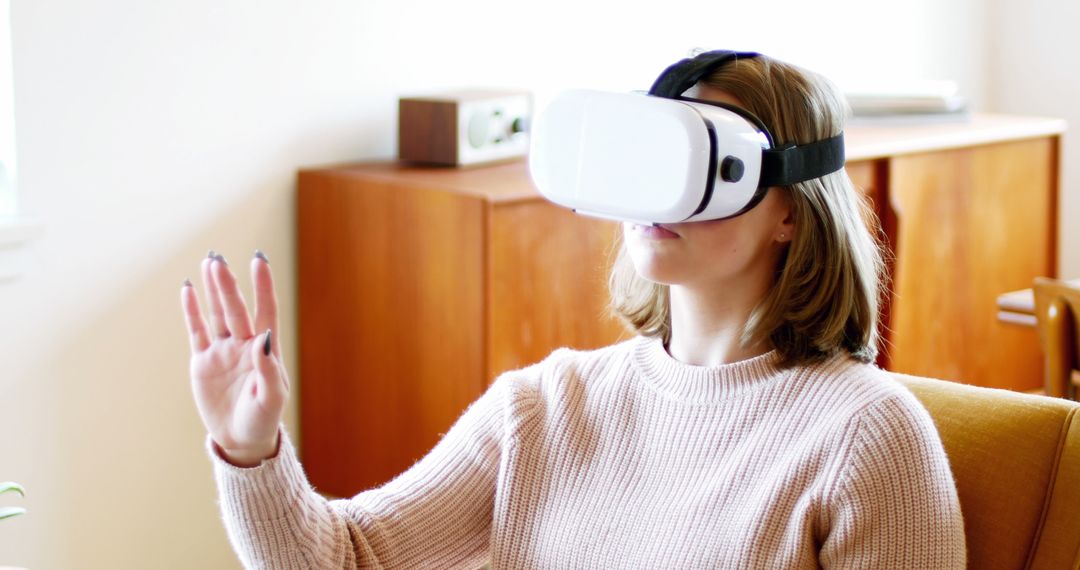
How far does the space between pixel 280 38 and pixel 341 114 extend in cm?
22

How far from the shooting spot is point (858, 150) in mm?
3088

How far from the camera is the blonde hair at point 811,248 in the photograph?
135cm

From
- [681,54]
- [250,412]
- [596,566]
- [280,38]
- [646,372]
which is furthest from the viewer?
[681,54]

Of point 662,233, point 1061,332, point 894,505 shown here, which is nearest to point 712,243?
point 662,233

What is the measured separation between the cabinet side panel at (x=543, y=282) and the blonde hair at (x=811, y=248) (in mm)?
1119

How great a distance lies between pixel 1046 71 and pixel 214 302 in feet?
11.6

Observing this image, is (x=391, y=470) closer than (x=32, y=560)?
No

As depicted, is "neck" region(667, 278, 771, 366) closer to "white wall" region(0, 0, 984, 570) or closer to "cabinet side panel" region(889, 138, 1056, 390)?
"white wall" region(0, 0, 984, 570)

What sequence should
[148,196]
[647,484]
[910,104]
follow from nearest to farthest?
[647,484] < [148,196] < [910,104]

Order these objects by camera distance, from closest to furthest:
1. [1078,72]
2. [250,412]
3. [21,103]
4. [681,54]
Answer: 1. [250,412]
2. [21,103]
3. [681,54]
4. [1078,72]

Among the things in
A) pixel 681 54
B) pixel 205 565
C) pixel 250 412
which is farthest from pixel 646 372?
pixel 681 54

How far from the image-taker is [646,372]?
1.48 m

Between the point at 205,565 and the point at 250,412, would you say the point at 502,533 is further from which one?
the point at 205,565

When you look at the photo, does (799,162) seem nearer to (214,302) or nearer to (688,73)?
(688,73)
